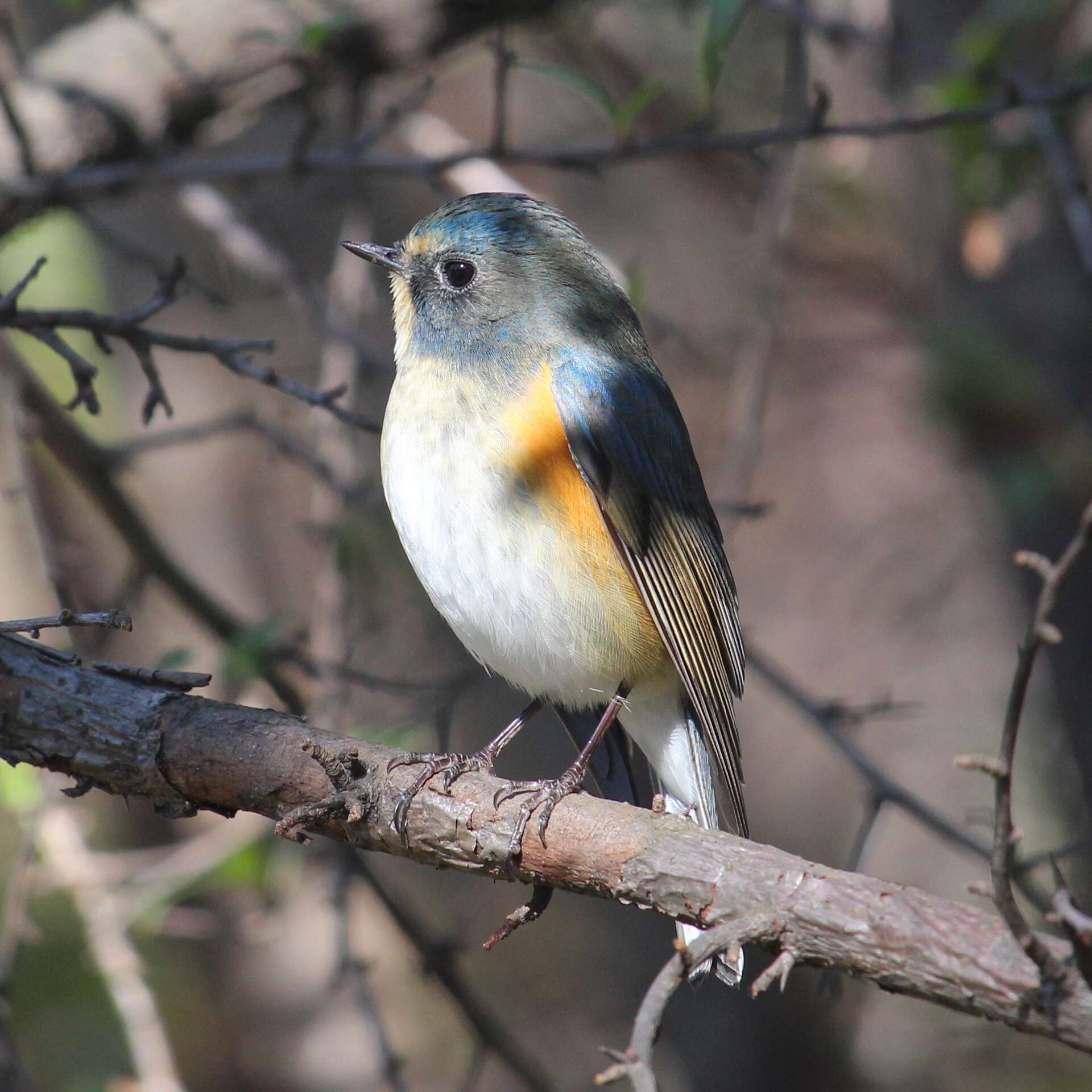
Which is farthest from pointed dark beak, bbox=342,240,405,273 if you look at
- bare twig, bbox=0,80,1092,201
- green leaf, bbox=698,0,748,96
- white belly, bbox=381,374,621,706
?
green leaf, bbox=698,0,748,96

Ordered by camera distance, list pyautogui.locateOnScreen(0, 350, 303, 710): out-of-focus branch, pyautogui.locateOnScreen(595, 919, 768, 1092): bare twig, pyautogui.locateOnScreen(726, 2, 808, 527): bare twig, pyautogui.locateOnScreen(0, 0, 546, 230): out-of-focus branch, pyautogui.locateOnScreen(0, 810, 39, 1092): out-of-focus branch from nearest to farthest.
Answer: pyautogui.locateOnScreen(595, 919, 768, 1092): bare twig → pyautogui.locateOnScreen(0, 810, 39, 1092): out-of-focus branch → pyautogui.locateOnScreen(0, 350, 303, 710): out-of-focus branch → pyautogui.locateOnScreen(0, 0, 546, 230): out-of-focus branch → pyautogui.locateOnScreen(726, 2, 808, 527): bare twig

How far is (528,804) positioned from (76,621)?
0.95 m

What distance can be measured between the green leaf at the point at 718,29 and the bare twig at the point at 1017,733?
2.06 metres

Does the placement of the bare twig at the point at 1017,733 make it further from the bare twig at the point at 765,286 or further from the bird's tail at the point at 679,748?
the bare twig at the point at 765,286

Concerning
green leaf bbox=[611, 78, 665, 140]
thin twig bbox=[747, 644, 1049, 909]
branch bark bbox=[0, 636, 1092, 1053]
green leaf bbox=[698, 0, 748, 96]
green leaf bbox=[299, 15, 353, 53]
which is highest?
green leaf bbox=[299, 15, 353, 53]

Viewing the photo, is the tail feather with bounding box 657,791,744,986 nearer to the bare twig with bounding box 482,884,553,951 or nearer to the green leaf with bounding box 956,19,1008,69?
the bare twig with bounding box 482,884,553,951

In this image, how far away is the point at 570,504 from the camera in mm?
3131

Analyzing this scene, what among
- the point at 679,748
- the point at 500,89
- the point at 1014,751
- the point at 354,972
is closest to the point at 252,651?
the point at 354,972

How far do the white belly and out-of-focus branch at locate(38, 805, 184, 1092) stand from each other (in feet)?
5.25

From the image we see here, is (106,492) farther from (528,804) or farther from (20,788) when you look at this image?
(528,804)

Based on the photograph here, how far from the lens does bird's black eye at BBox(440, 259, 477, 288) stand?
360 cm

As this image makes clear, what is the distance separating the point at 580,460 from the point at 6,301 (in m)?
1.34

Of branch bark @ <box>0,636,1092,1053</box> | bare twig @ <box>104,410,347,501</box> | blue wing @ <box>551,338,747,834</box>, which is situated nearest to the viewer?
branch bark @ <box>0,636,1092,1053</box>

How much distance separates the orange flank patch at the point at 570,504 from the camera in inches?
122
